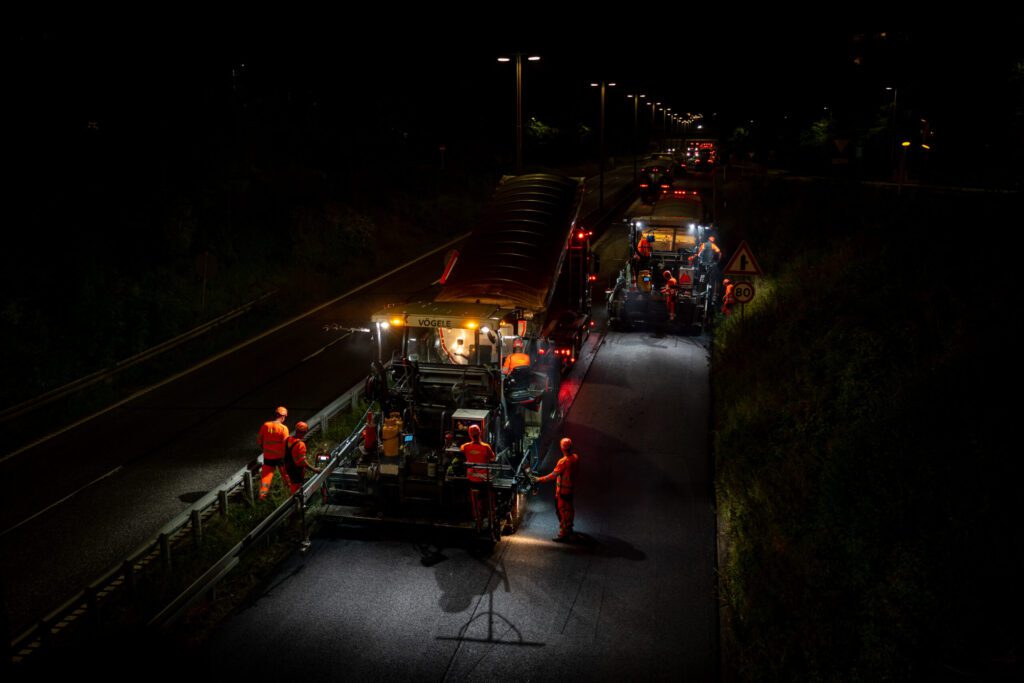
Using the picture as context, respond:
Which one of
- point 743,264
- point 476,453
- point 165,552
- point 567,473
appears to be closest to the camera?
point 165,552

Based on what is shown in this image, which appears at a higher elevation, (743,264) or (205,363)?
(743,264)

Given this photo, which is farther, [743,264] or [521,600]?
[743,264]

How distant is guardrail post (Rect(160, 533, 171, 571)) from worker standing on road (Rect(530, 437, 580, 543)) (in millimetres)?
4874

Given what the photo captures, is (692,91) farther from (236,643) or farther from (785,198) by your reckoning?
(236,643)

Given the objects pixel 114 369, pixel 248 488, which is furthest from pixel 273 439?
pixel 114 369

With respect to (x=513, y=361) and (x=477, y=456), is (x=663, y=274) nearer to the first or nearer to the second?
(x=513, y=361)

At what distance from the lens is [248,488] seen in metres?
11.9

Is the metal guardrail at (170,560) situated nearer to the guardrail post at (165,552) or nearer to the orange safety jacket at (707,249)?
the guardrail post at (165,552)

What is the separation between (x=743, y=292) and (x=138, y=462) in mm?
12014

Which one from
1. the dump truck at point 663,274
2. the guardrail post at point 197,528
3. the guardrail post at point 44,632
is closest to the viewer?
the guardrail post at point 44,632

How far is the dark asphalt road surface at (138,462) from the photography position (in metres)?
10.8

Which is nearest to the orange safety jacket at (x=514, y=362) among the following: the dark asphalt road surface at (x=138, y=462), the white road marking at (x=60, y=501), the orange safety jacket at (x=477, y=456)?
the orange safety jacket at (x=477, y=456)

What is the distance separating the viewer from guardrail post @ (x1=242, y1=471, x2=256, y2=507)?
11824 millimetres

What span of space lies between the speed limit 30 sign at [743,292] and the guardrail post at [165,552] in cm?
1140
